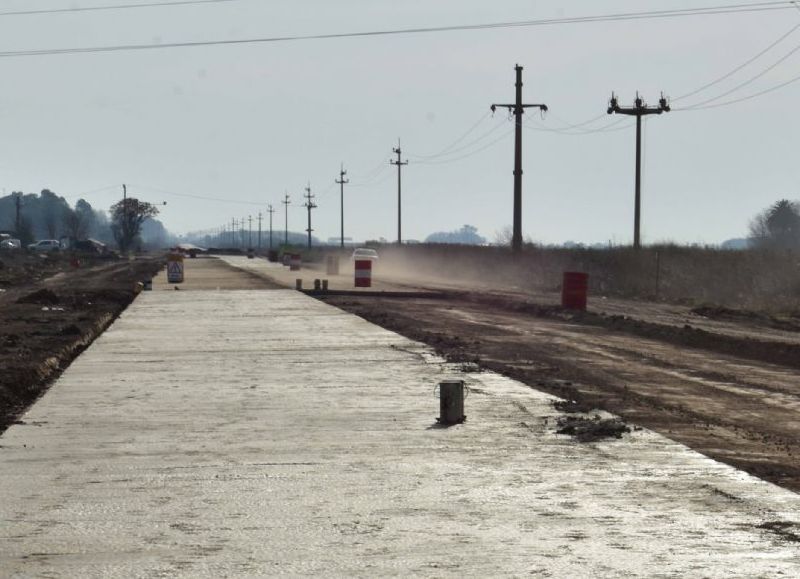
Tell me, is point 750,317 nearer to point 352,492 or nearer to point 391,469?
point 391,469

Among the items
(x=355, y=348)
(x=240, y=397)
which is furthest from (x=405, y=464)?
(x=355, y=348)

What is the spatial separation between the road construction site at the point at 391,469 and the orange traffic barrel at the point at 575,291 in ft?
43.3

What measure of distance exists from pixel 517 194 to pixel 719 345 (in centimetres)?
3451

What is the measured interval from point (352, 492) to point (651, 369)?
10225 millimetres

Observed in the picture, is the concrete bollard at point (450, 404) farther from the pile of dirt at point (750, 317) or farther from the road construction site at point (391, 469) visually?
the pile of dirt at point (750, 317)

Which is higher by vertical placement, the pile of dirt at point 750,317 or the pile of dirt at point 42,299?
the pile of dirt at point 42,299

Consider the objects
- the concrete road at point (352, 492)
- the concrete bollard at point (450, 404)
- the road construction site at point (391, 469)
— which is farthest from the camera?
the concrete bollard at point (450, 404)

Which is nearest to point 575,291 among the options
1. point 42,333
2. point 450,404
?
point 42,333

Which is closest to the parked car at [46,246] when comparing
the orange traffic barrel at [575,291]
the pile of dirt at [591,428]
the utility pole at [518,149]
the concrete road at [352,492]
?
the utility pole at [518,149]

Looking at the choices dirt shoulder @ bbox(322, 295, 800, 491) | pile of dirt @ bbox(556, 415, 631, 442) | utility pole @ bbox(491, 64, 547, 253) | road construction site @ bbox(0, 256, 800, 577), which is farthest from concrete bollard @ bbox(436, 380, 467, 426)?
utility pole @ bbox(491, 64, 547, 253)

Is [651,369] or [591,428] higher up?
[591,428]

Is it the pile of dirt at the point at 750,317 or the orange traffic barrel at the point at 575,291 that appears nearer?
the pile of dirt at the point at 750,317

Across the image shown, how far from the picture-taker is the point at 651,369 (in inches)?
700

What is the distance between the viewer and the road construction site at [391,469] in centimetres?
670
